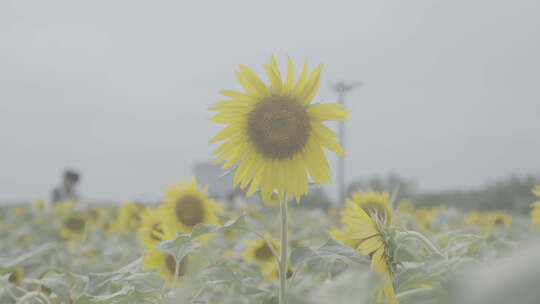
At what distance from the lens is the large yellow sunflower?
144 cm

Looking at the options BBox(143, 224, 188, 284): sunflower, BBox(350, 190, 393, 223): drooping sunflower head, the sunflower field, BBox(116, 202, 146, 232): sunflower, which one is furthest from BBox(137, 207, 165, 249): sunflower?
BBox(116, 202, 146, 232): sunflower

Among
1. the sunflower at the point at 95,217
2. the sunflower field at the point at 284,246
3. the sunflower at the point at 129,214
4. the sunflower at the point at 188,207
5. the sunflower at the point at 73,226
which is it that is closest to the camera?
the sunflower field at the point at 284,246

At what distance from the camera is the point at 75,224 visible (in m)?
4.88

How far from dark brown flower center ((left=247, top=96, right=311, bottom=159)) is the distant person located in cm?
816

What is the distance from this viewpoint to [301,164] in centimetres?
151

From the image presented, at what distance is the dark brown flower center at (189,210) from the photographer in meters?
2.33

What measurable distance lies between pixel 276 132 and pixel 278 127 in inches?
0.7

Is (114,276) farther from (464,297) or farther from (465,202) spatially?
(465,202)

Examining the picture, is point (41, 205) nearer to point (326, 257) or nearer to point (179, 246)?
point (179, 246)

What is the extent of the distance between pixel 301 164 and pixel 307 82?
0.27m

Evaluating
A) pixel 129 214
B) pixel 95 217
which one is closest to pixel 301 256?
pixel 129 214

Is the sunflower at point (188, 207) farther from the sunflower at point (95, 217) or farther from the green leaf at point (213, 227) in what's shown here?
the sunflower at point (95, 217)

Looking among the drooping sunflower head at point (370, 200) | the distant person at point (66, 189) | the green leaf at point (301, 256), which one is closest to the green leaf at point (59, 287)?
the green leaf at point (301, 256)

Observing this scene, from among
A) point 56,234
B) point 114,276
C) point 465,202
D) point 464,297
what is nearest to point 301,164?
point 114,276
